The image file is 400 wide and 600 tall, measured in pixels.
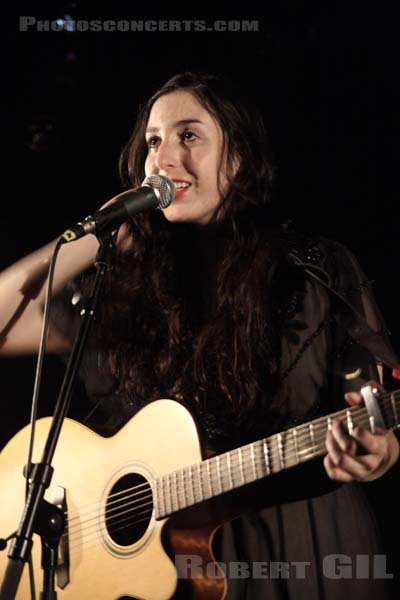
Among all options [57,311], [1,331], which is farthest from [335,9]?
[1,331]

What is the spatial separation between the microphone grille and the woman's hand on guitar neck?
658 mm

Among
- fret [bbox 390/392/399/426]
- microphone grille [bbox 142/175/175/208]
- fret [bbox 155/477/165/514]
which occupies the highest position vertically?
microphone grille [bbox 142/175/175/208]

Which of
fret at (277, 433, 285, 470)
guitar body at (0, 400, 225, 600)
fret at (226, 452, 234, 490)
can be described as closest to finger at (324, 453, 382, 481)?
fret at (277, 433, 285, 470)

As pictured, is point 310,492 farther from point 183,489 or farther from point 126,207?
point 126,207

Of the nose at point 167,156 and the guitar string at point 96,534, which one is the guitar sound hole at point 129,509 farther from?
the nose at point 167,156

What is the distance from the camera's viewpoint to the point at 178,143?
2195 millimetres

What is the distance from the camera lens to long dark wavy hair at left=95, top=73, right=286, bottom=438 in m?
2.02

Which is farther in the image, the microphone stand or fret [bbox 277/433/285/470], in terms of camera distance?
fret [bbox 277/433/285/470]

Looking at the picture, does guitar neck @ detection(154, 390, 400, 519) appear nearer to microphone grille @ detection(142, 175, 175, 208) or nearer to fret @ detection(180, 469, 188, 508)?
fret @ detection(180, 469, 188, 508)

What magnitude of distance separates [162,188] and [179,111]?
68 cm

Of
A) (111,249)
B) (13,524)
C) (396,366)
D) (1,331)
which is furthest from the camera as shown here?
(1,331)

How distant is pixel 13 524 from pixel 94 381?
54 centimetres

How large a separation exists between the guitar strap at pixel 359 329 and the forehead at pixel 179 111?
25.5 inches

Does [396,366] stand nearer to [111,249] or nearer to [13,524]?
[111,249]
